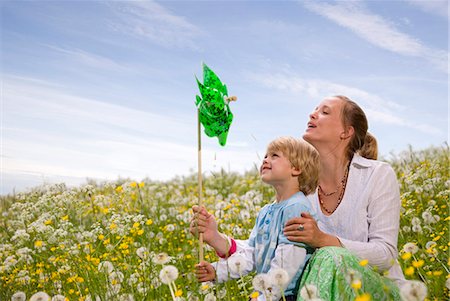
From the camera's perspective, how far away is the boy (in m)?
3.34

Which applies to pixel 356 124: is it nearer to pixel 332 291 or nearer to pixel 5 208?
pixel 332 291

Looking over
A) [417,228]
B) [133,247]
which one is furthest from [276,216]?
[133,247]

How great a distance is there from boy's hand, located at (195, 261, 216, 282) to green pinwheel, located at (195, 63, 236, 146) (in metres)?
0.78

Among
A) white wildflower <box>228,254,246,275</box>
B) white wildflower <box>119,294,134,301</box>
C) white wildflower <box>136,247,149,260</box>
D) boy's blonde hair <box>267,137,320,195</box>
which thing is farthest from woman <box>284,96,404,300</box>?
white wildflower <box>136,247,149,260</box>

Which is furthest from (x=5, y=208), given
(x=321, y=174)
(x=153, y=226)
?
(x=321, y=174)

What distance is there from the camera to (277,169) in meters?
3.46

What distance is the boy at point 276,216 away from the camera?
3336 millimetres

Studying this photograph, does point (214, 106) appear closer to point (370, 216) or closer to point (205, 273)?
point (205, 273)

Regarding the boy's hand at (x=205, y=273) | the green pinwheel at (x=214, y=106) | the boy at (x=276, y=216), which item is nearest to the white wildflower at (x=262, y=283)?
the boy at (x=276, y=216)

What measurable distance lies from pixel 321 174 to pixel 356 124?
419 mm

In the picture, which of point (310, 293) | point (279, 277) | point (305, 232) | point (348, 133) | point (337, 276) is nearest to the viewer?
point (310, 293)

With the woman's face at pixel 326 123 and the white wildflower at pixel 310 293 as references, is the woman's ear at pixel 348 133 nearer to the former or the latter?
the woman's face at pixel 326 123

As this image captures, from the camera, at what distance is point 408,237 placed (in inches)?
202

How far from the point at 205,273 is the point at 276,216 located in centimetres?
57
